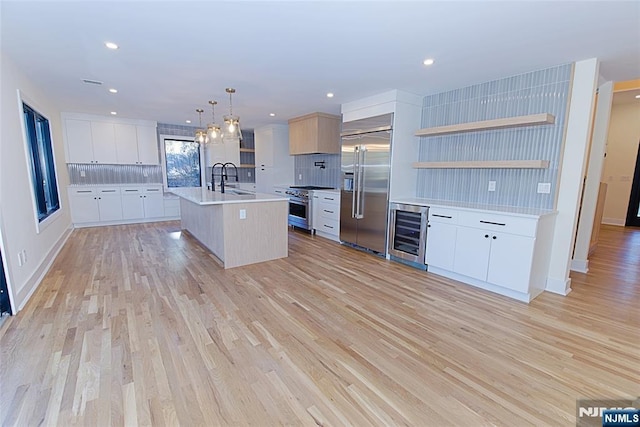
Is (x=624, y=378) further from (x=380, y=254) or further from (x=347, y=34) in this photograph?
(x=347, y=34)

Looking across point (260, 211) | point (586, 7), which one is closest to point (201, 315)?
point (260, 211)

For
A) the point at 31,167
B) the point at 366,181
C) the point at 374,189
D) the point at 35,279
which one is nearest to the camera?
the point at 35,279

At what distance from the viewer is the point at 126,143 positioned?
6363 millimetres

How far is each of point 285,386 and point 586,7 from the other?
10.1 feet

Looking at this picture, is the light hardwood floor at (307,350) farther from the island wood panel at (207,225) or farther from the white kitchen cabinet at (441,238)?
the island wood panel at (207,225)

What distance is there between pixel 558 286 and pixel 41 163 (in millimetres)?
7011

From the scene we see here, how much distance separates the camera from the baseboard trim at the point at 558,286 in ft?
9.89

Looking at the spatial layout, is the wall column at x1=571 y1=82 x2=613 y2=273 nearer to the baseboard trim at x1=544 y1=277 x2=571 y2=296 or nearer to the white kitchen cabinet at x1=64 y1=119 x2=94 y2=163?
the baseboard trim at x1=544 y1=277 x2=571 y2=296

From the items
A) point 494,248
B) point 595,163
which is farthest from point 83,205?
point 595,163

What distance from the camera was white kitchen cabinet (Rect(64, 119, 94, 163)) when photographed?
5777 millimetres

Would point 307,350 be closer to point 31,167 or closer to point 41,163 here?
point 31,167

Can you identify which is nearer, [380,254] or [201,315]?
[201,315]

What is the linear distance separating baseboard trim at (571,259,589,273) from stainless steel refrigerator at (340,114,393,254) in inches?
96.3

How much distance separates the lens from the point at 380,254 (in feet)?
14.1
